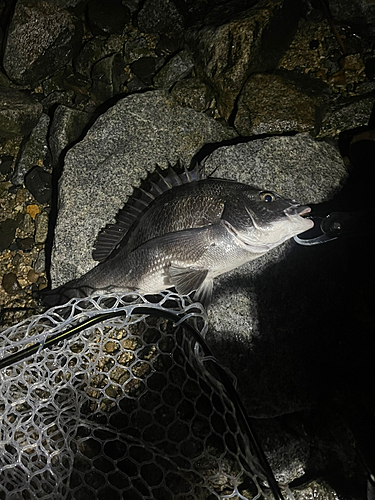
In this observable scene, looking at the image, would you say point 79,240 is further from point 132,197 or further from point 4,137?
point 4,137

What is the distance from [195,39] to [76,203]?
10.1 ft

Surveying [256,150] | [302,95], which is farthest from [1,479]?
[302,95]

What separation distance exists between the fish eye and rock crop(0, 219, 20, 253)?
3.68 meters

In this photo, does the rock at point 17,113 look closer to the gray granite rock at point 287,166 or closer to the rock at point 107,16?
the rock at point 107,16

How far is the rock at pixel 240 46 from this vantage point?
4840 millimetres

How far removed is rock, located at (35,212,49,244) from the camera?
16.7 feet

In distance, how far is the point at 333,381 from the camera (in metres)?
3.59

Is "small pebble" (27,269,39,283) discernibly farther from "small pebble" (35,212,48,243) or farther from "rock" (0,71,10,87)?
"rock" (0,71,10,87)

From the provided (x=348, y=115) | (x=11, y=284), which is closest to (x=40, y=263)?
(x=11, y=284)

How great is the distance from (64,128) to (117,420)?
12.5 ft

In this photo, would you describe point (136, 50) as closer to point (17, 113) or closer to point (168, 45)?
point (168, 45)

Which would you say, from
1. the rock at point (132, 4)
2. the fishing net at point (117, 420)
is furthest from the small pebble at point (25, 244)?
the rock at point (132, 4)

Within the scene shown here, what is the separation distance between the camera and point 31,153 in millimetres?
5332

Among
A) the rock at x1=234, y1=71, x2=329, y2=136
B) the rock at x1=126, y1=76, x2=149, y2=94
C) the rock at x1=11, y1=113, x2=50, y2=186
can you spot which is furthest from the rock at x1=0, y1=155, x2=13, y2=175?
the rock at x1=234, y1=71, x2=329, y2=136
